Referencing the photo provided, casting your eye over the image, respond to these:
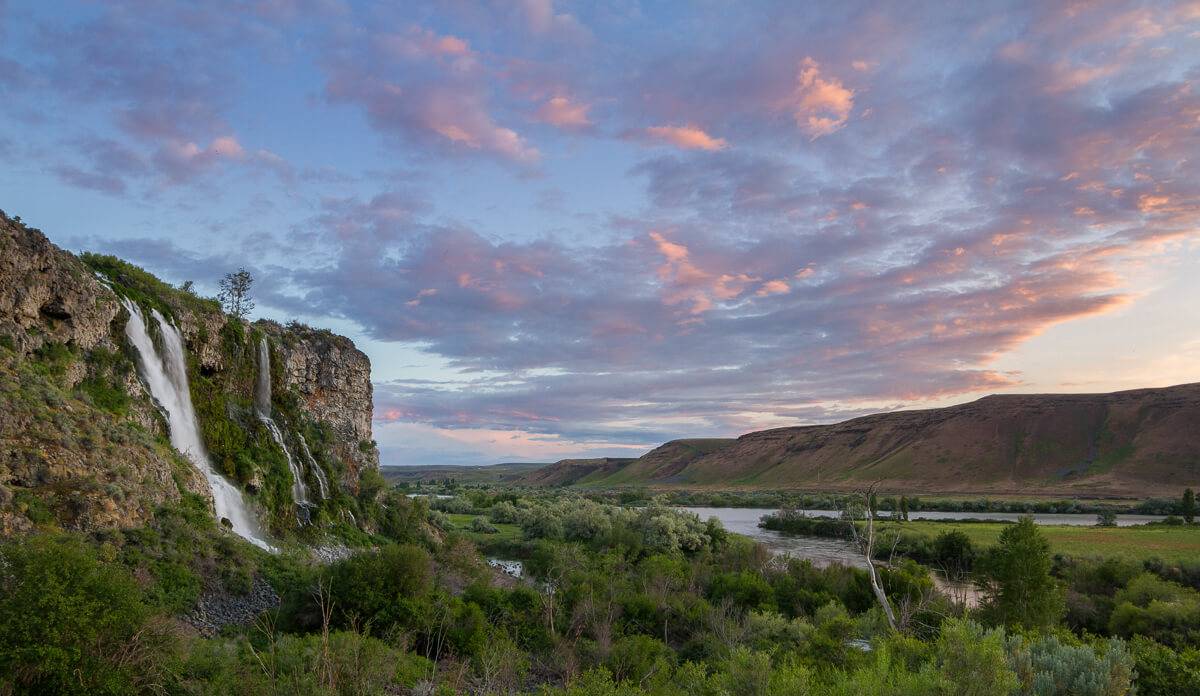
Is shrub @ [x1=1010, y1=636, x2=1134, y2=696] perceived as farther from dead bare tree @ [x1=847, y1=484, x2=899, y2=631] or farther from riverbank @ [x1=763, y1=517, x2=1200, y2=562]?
riverbank @ [x1=763, y1=517, x2=1200, y2=562]

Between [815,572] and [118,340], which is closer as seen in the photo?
[118,340]

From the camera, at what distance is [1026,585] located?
26.2 meters

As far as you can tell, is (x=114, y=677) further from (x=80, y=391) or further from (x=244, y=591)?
(x=80, y=391)

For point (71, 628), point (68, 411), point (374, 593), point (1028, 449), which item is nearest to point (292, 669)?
point (71, 628)

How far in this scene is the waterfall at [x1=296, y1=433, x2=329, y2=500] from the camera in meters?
41.7

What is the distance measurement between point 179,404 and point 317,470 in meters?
10.8

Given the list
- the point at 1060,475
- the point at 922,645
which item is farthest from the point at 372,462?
the point at 1060,475

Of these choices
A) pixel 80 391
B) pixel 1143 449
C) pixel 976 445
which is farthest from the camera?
pixel 976 445

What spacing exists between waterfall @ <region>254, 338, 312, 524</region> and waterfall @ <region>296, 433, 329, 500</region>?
1.23 metres

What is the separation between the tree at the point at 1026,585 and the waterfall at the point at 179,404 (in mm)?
31752

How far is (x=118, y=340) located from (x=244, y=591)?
14.2 m

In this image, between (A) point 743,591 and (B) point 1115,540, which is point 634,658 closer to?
(A) point 743,591

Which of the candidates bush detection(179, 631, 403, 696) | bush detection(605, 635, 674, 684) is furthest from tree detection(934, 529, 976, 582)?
bush detection(179, 631, 403, 696)

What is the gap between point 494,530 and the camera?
215ft
